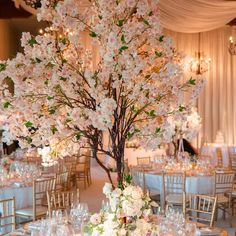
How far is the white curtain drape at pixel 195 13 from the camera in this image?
8.60m

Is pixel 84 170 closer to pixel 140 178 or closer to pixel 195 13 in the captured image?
pixel 140 178

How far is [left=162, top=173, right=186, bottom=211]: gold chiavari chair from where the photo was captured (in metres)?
6.55

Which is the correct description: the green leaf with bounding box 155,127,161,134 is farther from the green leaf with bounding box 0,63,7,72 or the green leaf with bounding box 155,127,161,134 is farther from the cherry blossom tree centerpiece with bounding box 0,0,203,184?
the green leaf with bounding box 0,63,7,72

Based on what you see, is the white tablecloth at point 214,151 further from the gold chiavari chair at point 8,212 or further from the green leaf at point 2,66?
the green leaf at point 2,66

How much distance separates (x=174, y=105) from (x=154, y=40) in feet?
1.22

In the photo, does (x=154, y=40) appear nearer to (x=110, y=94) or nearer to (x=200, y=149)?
(x=110, y=94)

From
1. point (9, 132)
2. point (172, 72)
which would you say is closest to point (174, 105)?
point (172, 72)

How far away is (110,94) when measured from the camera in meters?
2.30

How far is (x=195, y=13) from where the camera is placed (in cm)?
920

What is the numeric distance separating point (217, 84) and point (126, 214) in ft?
37.9

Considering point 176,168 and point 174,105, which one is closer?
point 174,105

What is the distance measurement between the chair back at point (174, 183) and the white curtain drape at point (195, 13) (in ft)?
11.0

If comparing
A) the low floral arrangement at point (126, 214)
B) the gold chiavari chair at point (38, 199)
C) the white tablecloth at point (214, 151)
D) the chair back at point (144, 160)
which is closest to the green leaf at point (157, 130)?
the low floral arrangement at point (126, 214)

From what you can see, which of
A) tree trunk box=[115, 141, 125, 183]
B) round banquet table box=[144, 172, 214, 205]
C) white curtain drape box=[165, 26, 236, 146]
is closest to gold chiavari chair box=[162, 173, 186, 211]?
round banquet table box=[144, 172, 214, 205]
